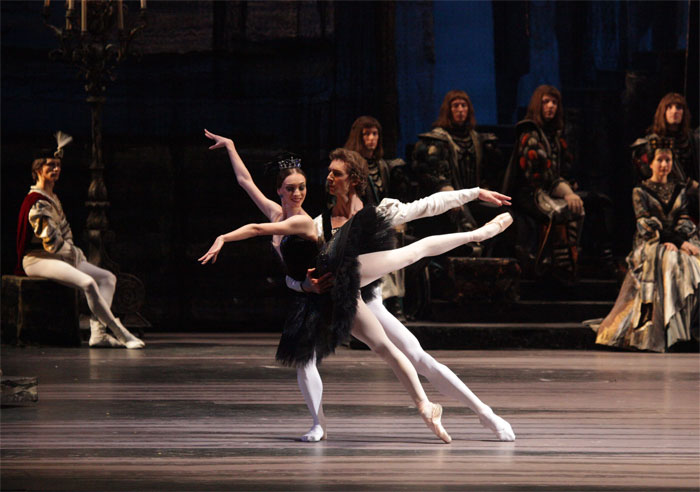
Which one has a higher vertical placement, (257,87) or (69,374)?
(257,87)

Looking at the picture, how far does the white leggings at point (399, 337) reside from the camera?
17.8 ft

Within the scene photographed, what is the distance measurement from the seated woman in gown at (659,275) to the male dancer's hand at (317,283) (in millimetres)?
4152

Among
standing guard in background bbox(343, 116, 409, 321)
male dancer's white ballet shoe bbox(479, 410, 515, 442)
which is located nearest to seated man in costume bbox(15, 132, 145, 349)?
standing guard in background bbox(343, 116, 409, 321)

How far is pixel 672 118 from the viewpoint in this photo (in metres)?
9.41

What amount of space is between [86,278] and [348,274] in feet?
13.2

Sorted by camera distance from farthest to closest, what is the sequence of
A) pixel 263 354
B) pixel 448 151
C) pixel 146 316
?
1. pixel 146 316
2. pixel 448 151
3. pixel 263 354

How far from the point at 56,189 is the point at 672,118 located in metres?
5.06

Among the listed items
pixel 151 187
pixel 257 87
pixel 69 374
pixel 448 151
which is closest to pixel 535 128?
pixel 448 151

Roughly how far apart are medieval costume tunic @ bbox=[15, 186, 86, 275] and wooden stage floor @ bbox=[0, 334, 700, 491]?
0.74 m

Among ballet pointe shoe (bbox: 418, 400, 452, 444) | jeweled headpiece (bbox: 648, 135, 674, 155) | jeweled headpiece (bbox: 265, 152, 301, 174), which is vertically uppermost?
jeweled headpiece (bbox: 265, 152, 301, 174)

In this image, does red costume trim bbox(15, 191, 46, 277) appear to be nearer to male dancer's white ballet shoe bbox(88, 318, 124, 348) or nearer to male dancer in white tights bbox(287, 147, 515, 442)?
male dancer's white ballet shoe bbox(88, 318, 124, 348)

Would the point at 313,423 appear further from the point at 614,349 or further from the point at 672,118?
the point at 672,118

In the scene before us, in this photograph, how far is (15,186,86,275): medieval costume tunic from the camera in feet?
29.5

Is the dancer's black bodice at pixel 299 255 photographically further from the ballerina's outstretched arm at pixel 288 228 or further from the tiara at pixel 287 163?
the tiara at pixel 287 163
